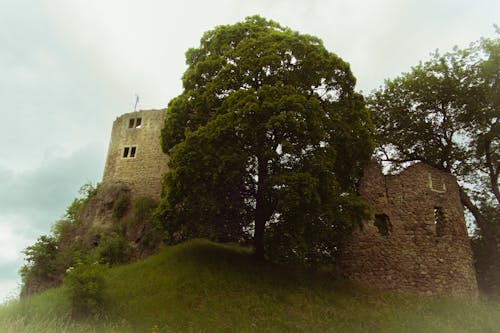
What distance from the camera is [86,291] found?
11.5 metres

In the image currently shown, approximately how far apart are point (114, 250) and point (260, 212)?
7.31 meters

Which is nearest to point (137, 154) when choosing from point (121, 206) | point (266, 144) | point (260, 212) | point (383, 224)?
point (121, 206)

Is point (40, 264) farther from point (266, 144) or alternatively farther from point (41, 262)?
point (266, 144)

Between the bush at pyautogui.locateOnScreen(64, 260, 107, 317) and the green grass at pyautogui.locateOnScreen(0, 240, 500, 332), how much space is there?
0.33m

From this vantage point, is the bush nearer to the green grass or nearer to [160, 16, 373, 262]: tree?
the green grass

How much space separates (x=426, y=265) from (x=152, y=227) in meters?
12.2

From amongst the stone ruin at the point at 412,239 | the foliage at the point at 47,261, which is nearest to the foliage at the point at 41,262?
the foliage at the point at 47,261

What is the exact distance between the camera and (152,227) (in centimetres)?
1902

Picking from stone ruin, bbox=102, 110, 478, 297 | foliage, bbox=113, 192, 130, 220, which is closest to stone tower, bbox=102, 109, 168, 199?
foliage, bbox=113, 192, 130, 220

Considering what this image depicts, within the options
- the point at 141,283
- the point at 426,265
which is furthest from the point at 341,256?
the point at 141,283

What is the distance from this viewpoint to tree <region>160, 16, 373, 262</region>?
43.4ft

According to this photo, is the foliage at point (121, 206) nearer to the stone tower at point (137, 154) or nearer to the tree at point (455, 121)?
the stone tower at point (137, 154)

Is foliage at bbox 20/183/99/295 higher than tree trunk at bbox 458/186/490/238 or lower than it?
lower

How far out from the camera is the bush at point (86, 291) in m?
11.4
